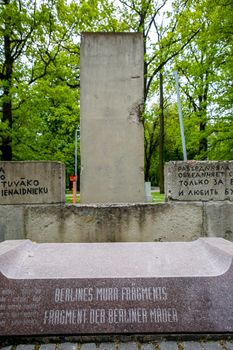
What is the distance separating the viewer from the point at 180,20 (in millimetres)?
11703

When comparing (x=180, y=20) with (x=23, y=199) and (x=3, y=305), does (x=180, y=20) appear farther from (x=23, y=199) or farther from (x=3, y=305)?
(x=3, y=305)

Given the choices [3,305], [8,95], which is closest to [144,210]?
[3,305]

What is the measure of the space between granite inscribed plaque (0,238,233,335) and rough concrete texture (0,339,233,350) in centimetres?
8

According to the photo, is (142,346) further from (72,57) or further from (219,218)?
(72,57)

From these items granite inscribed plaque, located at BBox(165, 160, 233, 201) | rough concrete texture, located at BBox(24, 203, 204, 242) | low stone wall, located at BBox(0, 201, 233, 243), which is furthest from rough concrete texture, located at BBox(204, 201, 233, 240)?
rough concrete texture, located at BBox(24, 203, 204, 242)

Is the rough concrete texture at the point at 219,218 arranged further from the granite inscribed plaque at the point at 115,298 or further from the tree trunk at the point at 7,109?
the tree trunk at the point at 7,109

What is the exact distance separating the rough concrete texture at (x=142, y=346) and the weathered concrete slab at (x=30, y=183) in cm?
219

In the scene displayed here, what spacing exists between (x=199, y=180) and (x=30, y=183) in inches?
96.9

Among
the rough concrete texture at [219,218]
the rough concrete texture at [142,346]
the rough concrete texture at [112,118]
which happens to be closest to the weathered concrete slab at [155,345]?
the rough concrete texture at [142,346]

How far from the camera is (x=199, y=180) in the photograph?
165 inches

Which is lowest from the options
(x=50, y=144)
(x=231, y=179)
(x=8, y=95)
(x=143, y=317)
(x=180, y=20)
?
(x=143, y=317)

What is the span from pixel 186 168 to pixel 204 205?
61cm

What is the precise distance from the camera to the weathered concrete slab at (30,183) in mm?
4039

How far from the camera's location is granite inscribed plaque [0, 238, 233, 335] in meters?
2.25
